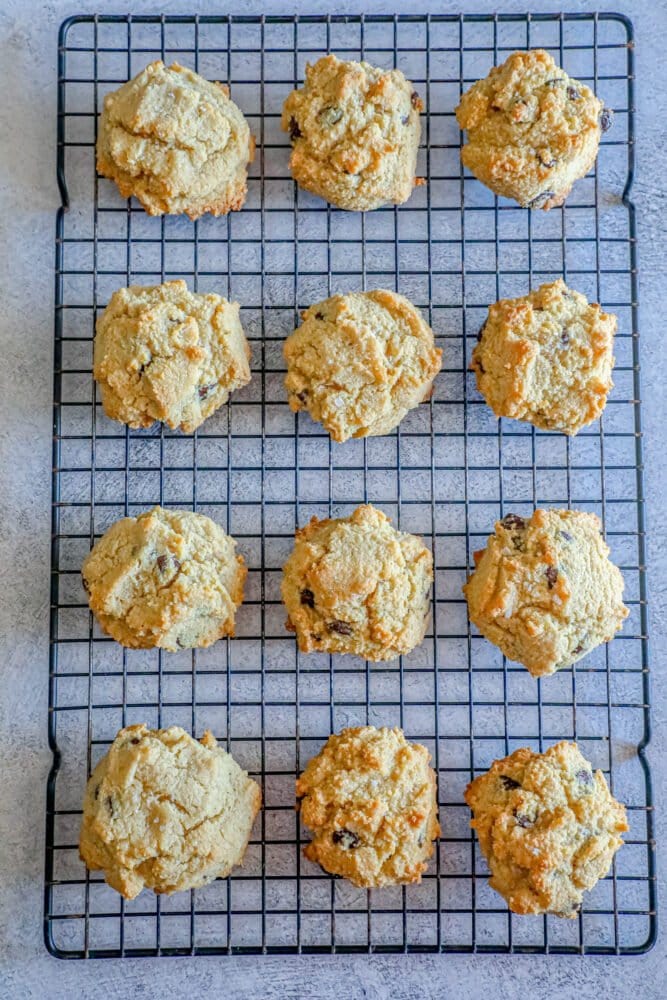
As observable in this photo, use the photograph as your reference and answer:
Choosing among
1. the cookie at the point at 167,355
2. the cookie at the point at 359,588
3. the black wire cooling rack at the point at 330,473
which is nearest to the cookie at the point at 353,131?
the black wire cooling rack at the point at 330,473

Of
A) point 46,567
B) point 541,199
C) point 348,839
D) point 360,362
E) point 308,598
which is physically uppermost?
point 541,199

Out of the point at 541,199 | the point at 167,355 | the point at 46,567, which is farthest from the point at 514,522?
the point at 46,567

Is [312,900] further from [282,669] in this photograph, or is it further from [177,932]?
[282,669]

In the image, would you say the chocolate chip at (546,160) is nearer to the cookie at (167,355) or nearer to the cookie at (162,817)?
the cookie at (167,355)

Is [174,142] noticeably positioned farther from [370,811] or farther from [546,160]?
[370,811]

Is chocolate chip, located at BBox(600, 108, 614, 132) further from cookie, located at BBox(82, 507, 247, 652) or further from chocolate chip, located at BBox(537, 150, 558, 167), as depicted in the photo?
cookie, located at BBox(82, 507, 247, 652)

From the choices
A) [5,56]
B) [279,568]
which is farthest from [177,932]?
[5,56]
